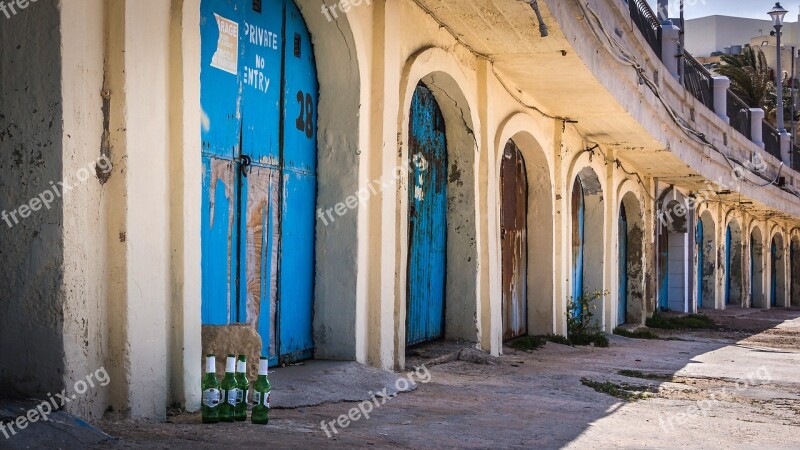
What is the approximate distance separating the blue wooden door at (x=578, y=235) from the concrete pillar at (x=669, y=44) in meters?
2.51

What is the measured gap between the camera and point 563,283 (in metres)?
13.8

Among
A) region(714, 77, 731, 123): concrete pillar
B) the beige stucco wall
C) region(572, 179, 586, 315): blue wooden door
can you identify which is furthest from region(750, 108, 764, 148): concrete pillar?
the beige stucco wall

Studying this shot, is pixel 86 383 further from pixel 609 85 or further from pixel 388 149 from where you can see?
pixel 609 85

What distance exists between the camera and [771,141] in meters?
25.1

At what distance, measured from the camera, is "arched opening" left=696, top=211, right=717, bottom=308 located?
27078 mm

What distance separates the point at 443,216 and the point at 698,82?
391 inches

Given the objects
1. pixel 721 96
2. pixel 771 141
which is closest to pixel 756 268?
pixel 771 141


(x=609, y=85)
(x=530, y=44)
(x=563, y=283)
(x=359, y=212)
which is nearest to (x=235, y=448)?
(x=359, y=212)

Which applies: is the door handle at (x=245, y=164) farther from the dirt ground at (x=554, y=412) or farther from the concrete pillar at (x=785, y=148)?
the concrete pillar at (x=785, y=148)

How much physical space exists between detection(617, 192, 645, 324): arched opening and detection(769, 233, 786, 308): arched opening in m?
18.9

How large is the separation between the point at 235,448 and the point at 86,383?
811mm

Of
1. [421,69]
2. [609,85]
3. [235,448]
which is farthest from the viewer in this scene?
[609,85]

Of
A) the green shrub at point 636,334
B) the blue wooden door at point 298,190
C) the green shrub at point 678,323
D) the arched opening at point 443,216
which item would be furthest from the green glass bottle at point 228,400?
the green shrub at point 678,323

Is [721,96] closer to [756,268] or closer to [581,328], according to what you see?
[581,328]
